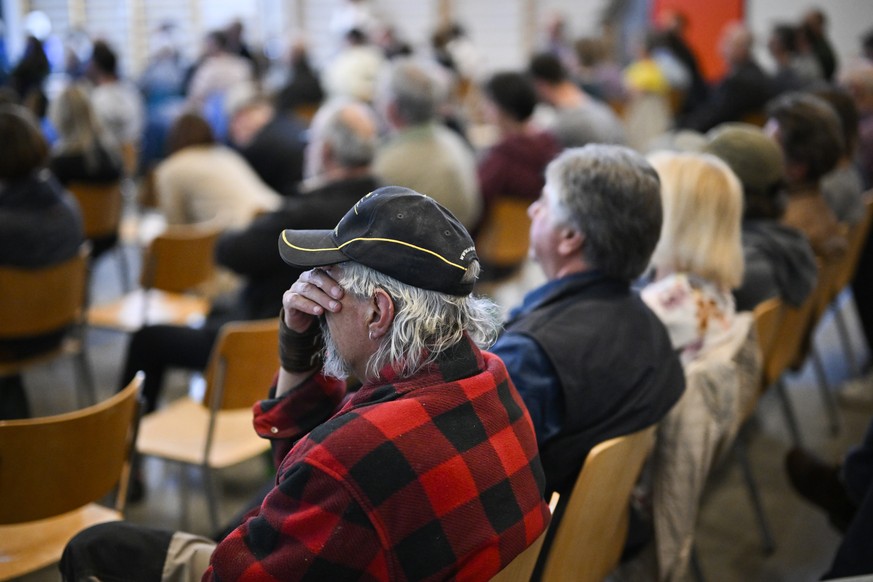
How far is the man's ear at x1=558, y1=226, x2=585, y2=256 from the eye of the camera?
200cm

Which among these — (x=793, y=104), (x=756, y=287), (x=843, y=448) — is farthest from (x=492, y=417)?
(x=843, y=448)

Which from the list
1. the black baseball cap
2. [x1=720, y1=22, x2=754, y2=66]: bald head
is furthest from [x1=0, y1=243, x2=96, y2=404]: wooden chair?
[x1=720, y1=22, x2=754, y2=66]: bald head

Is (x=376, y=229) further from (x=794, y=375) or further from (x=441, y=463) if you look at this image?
(x=794, y=375)

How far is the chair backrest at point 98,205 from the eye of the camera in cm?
472

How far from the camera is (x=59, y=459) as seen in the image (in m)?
1.89

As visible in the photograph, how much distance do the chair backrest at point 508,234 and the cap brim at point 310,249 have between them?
10.5ft

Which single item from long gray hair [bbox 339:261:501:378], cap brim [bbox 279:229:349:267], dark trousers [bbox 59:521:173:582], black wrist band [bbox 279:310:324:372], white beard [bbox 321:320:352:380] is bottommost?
dark trousers [bbox 59:521:173:582]

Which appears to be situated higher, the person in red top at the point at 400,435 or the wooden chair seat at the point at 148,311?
the person in red top at the point at 400,435

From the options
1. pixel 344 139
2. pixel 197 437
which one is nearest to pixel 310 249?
pixel 197 437

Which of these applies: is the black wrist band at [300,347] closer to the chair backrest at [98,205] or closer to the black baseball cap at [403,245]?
the black baseball cap at [403,245]

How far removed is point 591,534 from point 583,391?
0.28 metres

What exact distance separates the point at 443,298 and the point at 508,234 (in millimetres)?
3279

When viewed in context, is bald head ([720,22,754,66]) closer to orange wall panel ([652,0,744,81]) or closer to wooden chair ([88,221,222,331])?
orange wall panel ([652,0,744,81])

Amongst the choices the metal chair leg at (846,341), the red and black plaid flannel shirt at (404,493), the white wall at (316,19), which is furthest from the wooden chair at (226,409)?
the white wall at (316,19)
